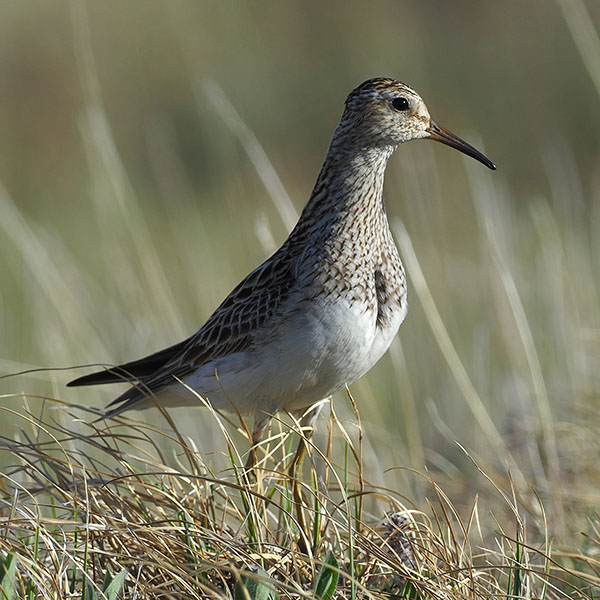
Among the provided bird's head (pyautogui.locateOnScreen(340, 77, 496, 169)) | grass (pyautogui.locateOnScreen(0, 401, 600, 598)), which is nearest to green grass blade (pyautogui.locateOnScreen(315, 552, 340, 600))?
grass (pyautogui.locateOnScreen(0, 401, 600, 598))

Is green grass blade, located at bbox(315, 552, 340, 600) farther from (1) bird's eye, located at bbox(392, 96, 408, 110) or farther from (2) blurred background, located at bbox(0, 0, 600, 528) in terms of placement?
(1) bird's eye, located at bbox(392, 96, 408, 110)

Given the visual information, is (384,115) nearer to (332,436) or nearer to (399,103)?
(399,103)

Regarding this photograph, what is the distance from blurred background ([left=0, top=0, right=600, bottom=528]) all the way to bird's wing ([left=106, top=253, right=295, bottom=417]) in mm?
777

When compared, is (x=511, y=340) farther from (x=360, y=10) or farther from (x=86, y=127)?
(x=360, y=10)

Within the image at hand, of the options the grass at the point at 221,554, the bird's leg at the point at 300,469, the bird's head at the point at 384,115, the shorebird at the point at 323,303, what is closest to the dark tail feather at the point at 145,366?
the shorebird at the point at 323,303

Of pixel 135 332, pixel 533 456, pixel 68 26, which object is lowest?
pixel 533 456

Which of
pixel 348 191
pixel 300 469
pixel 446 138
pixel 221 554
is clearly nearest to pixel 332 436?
pixel 300 469

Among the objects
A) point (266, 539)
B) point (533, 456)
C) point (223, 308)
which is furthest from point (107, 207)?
point (266, 539)

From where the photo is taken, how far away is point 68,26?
14.2 metres

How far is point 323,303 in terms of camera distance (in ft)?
11.7

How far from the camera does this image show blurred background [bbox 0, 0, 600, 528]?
5.36 meters

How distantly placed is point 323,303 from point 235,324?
0.45 meters

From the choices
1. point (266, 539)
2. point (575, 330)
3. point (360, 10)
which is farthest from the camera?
point (360, 10)

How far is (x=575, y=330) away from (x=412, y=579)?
3.14 m
